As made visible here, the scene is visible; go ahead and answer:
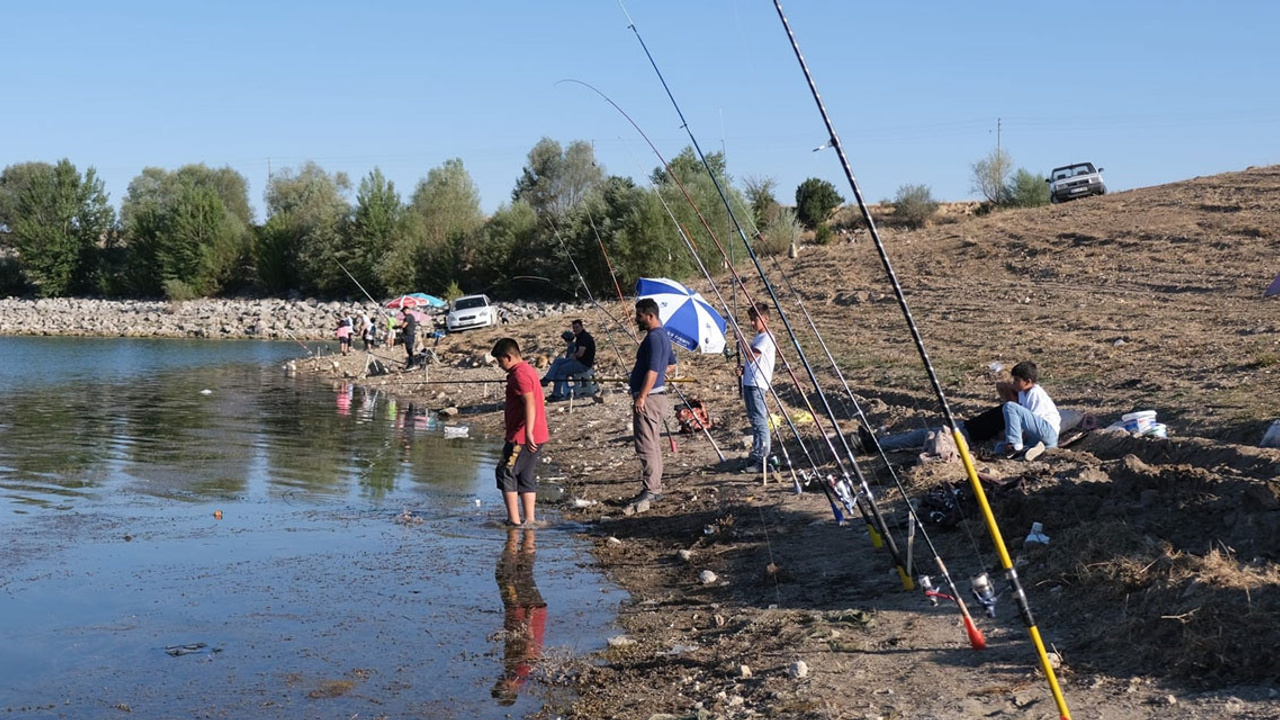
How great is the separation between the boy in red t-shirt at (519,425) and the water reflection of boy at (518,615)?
0.43 metres

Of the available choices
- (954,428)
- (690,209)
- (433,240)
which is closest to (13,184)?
(433,240)

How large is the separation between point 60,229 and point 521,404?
7443cm

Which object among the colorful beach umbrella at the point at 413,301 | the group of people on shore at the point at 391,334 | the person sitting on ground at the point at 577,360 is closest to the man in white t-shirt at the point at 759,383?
the person sitting on ground at the point at 577,360

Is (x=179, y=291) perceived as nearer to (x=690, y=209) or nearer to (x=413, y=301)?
(x=413, y=301)

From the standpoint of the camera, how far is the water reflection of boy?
656 cm

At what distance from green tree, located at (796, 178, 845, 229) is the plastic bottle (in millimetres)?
45022

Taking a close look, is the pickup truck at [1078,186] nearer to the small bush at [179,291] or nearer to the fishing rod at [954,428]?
the fishing rod at [954,428]

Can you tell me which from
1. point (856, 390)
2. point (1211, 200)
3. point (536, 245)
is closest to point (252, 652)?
point (856, 390)

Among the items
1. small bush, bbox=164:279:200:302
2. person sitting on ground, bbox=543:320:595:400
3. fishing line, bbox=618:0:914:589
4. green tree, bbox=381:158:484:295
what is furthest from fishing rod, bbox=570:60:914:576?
small bush, bbox=164:279:200:302

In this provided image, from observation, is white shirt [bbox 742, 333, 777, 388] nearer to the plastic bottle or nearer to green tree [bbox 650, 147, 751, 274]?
the plastic bottle

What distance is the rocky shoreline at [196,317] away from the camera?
54.0 m

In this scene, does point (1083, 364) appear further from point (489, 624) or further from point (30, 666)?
point (30, 666)

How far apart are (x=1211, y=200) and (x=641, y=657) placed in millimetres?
26254

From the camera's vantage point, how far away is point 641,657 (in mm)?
6762
